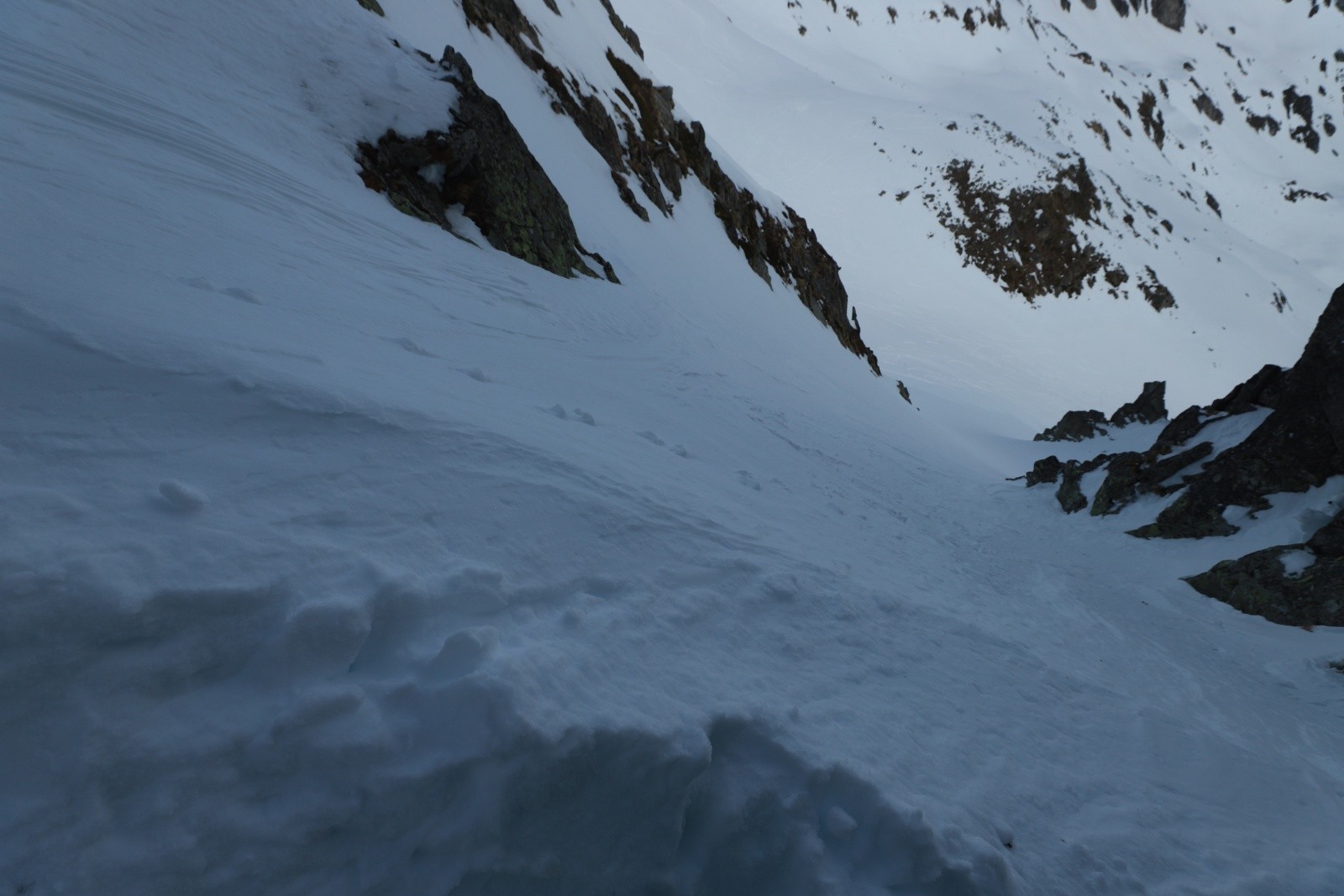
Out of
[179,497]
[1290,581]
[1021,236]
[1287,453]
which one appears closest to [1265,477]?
[1287,453]

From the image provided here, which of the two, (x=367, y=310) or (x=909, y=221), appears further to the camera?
(x=909, y=221)

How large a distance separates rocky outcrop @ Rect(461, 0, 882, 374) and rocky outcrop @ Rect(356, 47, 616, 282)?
7.51 m

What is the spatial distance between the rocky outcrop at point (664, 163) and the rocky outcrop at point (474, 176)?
24.7ft

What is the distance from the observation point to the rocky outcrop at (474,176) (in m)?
7.86

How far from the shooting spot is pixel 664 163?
69.1ft

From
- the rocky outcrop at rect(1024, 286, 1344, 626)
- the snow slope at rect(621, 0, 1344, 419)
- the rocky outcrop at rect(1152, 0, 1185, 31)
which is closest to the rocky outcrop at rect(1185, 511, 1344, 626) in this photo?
the rocky outcrop at rect(1024, 286, 1344, 626)

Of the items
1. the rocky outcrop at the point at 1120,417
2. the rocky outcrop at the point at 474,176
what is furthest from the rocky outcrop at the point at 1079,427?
the rocky outcrop at the point at 474,176

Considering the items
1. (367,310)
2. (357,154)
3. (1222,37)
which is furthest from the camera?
(1222,37)

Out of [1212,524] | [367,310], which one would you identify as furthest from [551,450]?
[1212,524]

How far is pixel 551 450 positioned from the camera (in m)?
3.31

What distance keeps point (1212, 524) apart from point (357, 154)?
10348 millimetres

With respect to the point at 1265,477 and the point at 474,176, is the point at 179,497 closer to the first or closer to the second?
the point at 474,176

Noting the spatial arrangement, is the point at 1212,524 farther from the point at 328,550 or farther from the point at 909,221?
the point at 909,221

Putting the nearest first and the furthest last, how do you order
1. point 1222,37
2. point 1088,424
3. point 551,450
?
1. point 551,450
2. point 1088,424
3. point 1222,37
